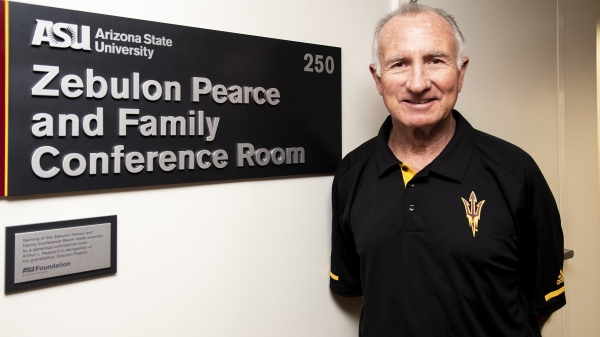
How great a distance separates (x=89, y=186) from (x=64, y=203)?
61 mm

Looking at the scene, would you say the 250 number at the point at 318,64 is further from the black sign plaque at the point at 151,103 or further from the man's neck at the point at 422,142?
the man's neck at the point at 422,142

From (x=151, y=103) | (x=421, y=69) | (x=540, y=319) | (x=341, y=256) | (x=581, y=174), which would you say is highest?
(x=421, y=69)

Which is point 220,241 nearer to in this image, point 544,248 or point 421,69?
point 421,69

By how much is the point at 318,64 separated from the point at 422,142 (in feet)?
1.25

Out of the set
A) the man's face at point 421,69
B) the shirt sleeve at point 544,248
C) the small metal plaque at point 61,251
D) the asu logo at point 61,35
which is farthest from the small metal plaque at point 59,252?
the shirt sleeve at point 544,248

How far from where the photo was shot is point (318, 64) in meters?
1.42

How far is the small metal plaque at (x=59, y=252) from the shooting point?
0.96 m

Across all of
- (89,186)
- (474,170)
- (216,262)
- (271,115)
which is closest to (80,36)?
(89,186)

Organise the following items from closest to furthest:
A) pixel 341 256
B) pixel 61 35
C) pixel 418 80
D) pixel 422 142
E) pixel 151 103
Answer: pixel 61 35, pixel 151 103, pixel 418 80, pixel 422 142, pixel 341 256

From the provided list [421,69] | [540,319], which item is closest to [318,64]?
[421,69]

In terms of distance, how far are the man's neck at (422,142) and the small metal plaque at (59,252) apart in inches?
31.3

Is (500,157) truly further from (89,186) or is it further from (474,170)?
(89,186)

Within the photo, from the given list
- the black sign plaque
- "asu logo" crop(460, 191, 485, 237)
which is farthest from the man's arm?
the black sign plaque

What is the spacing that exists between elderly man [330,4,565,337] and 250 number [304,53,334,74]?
152 mm
